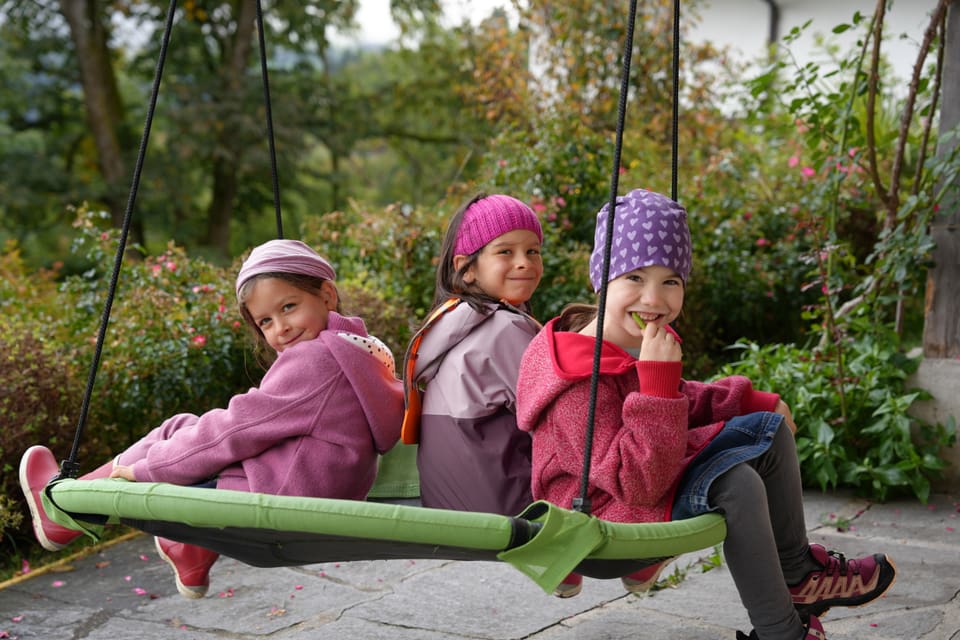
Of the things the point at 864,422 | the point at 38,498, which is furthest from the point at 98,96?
the point at 38,498

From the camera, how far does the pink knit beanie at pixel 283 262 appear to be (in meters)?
2.06

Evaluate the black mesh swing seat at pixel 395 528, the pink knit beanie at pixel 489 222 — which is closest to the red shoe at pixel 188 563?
the black mesh swing seat at pixel 395 528

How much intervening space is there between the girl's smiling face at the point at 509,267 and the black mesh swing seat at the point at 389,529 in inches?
25.6

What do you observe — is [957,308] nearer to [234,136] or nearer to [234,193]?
[234,136]

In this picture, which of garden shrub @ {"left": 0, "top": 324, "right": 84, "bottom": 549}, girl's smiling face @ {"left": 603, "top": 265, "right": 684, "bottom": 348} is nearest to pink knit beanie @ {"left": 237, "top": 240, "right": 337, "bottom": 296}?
girl's smiling face @ {"left": 603, "top": 265, "right": 684, "bottom": 348}

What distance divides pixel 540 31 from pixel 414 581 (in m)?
5.57

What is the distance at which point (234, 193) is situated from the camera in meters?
11.6

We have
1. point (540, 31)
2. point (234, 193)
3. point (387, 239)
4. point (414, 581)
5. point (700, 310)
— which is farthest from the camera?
point (234, 193)

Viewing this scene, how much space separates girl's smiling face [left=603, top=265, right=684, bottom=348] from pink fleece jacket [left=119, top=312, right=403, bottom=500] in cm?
53

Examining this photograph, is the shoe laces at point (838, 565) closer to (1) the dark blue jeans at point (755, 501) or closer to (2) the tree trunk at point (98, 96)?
(1) the dark blue jeans at point (755, 501)

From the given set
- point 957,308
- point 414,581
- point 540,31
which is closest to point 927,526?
point 957,308

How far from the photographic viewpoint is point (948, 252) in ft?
11.7

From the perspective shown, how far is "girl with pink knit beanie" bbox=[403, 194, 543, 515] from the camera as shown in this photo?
6.42 feet

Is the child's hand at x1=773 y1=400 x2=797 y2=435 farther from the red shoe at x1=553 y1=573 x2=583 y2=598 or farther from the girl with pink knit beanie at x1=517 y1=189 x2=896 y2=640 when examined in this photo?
the red shoe at x1=553 y1=573 x2=583 y2=598
